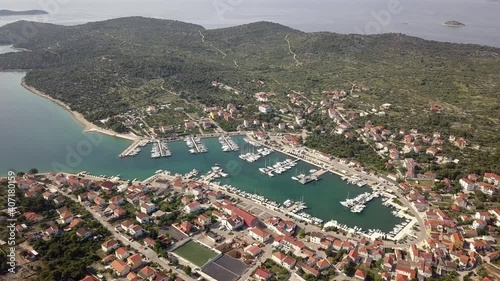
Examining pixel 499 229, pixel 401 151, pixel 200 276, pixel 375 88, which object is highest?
pixel 375 88

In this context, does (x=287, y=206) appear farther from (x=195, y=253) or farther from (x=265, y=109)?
(x=265, y=109)

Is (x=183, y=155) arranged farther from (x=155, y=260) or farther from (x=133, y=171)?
(x=155, y=260)

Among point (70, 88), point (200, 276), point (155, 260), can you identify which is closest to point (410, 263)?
point (200, 276)

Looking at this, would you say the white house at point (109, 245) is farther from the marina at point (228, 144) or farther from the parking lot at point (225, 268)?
the marina at point (228, 144)

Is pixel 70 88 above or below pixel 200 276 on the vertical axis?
above

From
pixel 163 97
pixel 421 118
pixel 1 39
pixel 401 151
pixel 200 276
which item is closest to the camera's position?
pixel 200 276

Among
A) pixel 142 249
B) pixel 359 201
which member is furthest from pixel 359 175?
pixel 142 249
